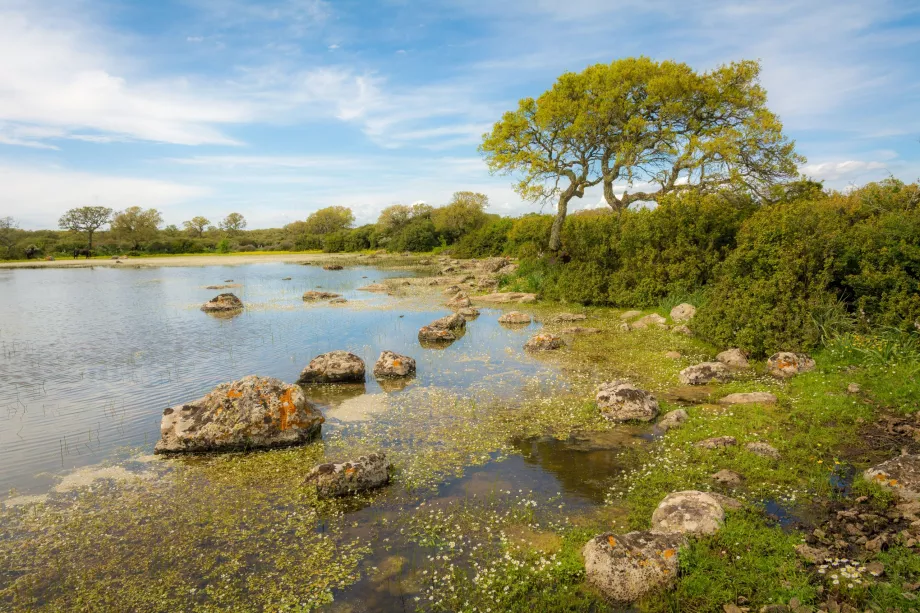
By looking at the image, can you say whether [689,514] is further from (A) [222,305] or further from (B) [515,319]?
(A) [222,305]

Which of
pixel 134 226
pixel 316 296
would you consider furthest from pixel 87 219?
pixel 316 296

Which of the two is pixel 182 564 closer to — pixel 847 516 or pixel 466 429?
pixel 466 429

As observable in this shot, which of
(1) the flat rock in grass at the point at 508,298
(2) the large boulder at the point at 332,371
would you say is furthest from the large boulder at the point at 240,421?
(1) the flat rock in grass at the point at 508,298

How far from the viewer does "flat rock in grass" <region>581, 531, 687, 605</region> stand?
6000 millimetres

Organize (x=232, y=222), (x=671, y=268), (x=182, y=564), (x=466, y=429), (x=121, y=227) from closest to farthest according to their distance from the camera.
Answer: (x=182, y=564)
(x=466, y=429)
(x=671, y=268)
(x=121, y=227)
(x=232, y=222)

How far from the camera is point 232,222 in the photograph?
148m

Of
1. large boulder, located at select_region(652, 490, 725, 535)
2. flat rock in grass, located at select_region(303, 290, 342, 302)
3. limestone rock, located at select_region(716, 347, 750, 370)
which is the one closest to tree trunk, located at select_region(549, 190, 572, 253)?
flat rock in grass, located at select_region(303, 290, 342, 302)

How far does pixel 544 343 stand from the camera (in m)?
Result: 18.8

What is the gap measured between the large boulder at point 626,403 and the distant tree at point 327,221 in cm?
12484

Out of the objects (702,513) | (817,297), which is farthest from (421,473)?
(817,297)

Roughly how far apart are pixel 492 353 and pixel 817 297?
34.7 ft

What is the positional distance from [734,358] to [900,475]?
828cm

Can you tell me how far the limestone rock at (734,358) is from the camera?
50.3 ft

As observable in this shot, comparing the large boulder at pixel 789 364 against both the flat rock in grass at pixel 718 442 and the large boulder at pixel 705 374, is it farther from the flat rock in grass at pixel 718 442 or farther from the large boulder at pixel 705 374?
the flat rock in grass at pixel 718 442
